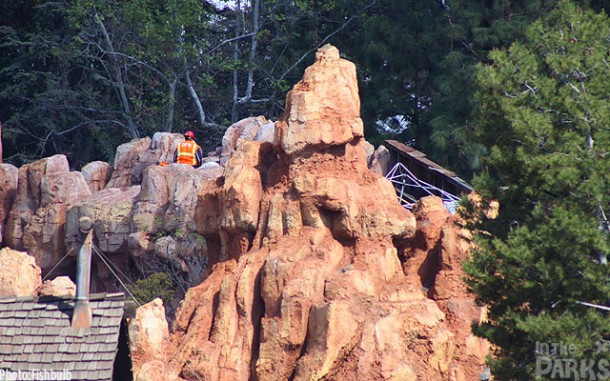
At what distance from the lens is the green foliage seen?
28156mm

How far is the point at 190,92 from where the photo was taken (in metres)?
37.0

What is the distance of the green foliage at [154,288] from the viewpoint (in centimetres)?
2816

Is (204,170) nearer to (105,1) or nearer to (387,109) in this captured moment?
(387,109)

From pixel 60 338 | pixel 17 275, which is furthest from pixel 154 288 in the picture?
pixel 60 338

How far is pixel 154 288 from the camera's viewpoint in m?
28.2

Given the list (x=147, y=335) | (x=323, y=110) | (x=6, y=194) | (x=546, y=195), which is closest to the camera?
(x=546, y=195)

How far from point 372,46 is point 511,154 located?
679 inches

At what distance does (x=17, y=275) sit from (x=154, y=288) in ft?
26.6

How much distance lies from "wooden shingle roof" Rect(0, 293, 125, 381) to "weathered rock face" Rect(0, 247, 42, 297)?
244cm

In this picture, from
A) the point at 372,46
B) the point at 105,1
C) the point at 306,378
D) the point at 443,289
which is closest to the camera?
the point at 306,378

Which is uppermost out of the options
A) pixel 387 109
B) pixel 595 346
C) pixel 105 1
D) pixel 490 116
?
pixel 105 1

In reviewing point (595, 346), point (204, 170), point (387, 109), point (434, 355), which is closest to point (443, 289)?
A: point (434, 355)

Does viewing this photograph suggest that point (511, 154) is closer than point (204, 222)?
Yes

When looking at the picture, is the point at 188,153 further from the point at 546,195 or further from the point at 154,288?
the point at 546,195
